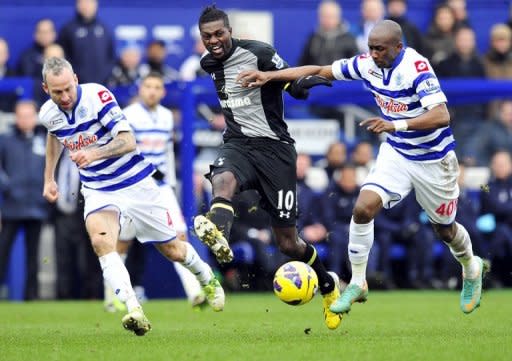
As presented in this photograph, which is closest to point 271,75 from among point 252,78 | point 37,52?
point 252,78

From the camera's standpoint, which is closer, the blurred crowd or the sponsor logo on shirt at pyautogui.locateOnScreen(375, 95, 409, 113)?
the sponsor logo on shirt at pyautogui.locateOnScreen(375, 95, 409, 113)

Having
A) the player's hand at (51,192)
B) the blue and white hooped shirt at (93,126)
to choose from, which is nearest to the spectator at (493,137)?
the blue and white hooped shirt at (93,126)

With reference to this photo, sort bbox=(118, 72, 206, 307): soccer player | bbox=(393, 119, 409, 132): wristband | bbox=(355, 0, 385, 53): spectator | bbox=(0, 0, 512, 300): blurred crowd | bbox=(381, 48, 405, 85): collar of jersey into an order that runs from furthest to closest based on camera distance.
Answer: bbox=(355, 0, 385, 53): spectator, bbox=(0, 0, 512, 300): blurred crowd, bbox=(118, 72, 206, 307): soccer player, bbox=(381, 48, 405, 85): collar of jersey, bbox=(393, 119, 409, 132): wristband

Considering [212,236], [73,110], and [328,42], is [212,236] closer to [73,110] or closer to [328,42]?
Result: [73,110]

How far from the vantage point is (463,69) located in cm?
2002

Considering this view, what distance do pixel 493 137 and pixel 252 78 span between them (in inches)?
385

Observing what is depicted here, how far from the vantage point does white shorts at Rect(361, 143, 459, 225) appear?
1141 centimetres

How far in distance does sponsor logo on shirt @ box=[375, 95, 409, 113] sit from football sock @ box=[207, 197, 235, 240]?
5.58ft

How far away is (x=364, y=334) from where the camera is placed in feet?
35.9

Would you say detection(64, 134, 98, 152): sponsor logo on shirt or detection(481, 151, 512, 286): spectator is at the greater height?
detection(64, 134, 98, 152): sponsor logo on shirt

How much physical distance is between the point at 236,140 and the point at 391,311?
3725 mm

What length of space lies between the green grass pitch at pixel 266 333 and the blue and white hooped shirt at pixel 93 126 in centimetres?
142

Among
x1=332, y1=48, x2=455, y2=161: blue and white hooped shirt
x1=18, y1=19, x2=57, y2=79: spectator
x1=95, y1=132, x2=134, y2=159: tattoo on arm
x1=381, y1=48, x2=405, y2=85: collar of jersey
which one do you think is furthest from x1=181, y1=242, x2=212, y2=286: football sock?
x1=18, y1=19, x2=57, y2=79: spectator

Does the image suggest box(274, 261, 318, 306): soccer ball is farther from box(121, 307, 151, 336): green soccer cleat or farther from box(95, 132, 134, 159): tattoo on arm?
box(95, 132, 134, 159): tattoo on arm
